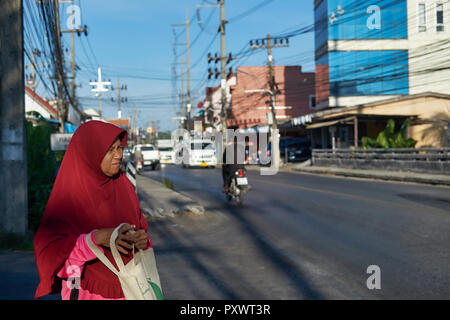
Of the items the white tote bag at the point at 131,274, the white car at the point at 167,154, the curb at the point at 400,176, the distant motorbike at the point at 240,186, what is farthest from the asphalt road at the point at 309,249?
the white car at the point at 167,154

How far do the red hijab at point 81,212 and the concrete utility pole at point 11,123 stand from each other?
6.24 meters

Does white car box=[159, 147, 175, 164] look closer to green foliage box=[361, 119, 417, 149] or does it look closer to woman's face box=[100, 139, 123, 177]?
green foliage box=[361, 119, 417, 149]

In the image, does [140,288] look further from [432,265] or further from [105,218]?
[432,265]

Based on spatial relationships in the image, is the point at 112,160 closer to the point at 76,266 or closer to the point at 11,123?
the point at 76,266

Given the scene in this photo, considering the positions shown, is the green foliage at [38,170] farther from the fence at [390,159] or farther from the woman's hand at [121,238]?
the fence at [390,159]

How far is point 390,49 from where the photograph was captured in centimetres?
4388

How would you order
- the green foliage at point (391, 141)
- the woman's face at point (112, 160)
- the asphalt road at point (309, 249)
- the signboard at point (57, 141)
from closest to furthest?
the woman's face at point (112, 160) < the asphalt road at point (309, 249) < the signboard at point (57, 141) < the green foliage at point (391, 141)

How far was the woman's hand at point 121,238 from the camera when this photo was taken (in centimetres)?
243

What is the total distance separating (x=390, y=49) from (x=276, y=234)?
3862 cm

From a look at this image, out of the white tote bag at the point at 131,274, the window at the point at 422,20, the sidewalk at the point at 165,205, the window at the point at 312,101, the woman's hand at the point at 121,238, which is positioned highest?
the window at the point at 422,20

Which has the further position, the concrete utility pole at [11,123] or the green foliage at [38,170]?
the green foliage at [38,170]

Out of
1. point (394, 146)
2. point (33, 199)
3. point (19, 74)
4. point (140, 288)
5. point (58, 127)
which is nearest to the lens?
point (140, 288)
